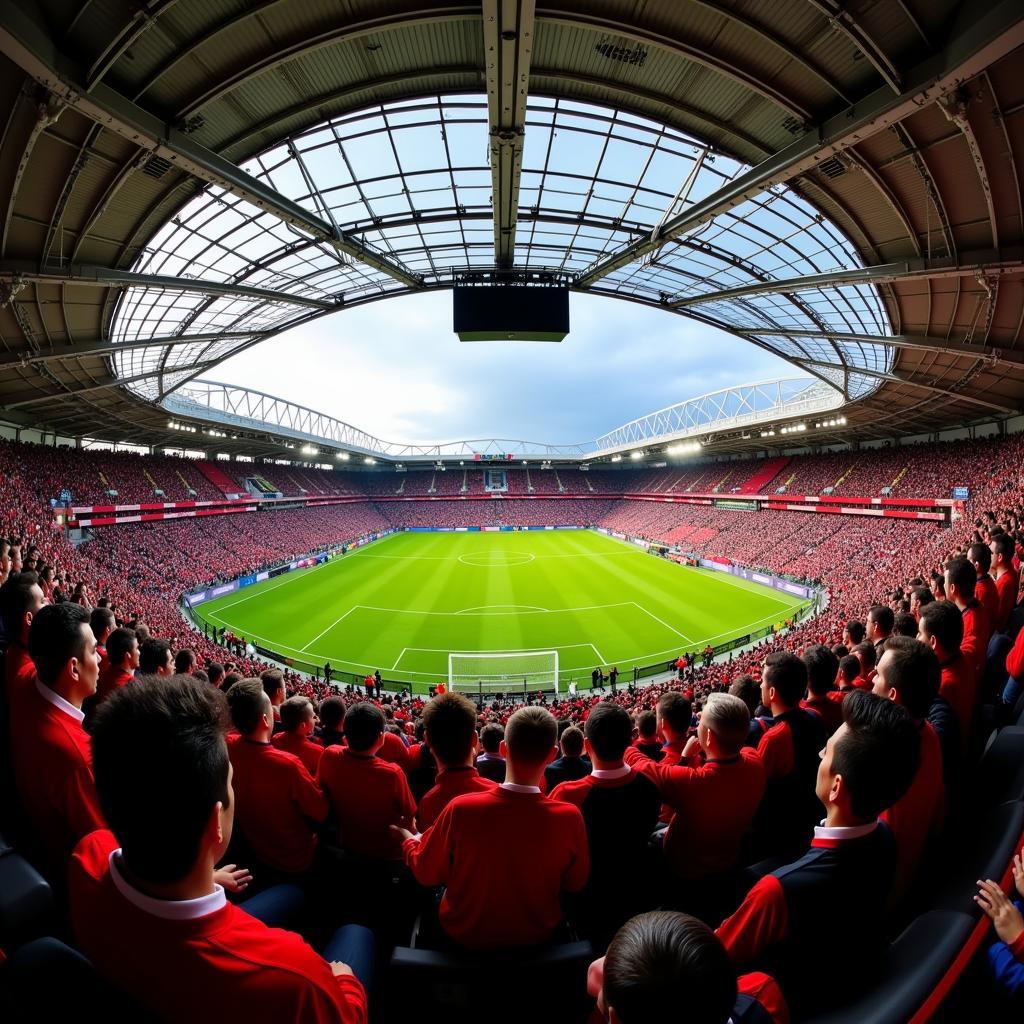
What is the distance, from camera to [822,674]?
495cm

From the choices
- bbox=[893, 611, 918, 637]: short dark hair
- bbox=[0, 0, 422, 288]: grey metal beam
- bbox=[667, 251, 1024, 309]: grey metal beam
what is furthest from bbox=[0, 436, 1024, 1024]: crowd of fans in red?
bbox=[667, 251, 1024, 309]: grey metal beam

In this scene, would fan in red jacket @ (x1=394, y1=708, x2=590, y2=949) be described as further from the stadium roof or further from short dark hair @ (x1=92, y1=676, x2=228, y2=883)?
the stadium roof

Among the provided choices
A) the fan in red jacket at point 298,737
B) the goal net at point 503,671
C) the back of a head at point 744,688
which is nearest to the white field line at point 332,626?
the goal net at point 503,671

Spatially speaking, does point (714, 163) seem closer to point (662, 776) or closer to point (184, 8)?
point (184, 8)

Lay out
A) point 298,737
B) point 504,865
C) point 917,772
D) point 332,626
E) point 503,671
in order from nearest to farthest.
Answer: point 504,865
point 917,772
point 298,737
point 503,671
point 332,626

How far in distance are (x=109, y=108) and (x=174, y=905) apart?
9890mm

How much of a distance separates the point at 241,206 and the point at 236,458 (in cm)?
4728

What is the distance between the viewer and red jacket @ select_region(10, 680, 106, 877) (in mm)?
2537

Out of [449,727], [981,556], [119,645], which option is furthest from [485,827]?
[981,556]

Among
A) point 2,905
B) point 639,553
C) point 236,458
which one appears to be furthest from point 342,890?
point 236,458

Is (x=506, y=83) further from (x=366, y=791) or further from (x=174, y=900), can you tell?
(x=174, y=900)

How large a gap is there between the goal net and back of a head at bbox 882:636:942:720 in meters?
15.5

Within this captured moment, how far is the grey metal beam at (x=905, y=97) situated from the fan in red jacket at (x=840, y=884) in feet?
26.4

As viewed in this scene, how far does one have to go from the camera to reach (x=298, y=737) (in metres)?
4.55
